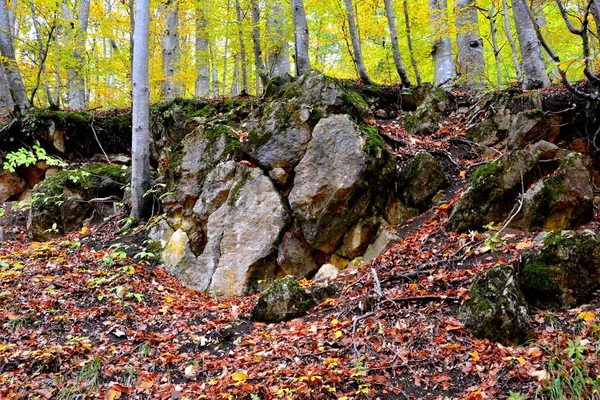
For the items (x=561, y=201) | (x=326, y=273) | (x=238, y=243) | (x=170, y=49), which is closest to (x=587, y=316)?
(x=561, y=201)

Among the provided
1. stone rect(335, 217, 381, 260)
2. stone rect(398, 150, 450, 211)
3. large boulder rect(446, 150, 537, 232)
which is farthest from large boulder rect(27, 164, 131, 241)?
large boulder rect(446, 150, 537, 232)

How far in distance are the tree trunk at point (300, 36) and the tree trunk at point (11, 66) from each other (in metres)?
7.38

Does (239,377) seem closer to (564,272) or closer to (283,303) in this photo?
(283,303)

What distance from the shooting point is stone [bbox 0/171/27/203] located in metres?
9.21

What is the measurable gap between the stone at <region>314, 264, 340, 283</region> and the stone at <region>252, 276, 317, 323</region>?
0.71 meters

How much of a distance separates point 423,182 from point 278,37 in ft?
23.7

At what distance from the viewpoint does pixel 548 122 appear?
20.0 ft

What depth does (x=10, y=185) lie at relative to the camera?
9297mm

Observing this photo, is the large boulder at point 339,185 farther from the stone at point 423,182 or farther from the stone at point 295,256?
the stone at point 423,182

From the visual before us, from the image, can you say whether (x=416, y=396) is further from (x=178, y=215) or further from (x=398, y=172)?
(x=178, y=215)

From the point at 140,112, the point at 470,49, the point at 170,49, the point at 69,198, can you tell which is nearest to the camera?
the point at 140,112

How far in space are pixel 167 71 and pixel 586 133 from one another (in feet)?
37.6

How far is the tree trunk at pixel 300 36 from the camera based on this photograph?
8.70 metres

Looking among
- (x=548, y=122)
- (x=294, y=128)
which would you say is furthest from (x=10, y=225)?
(x=548, y=122)
